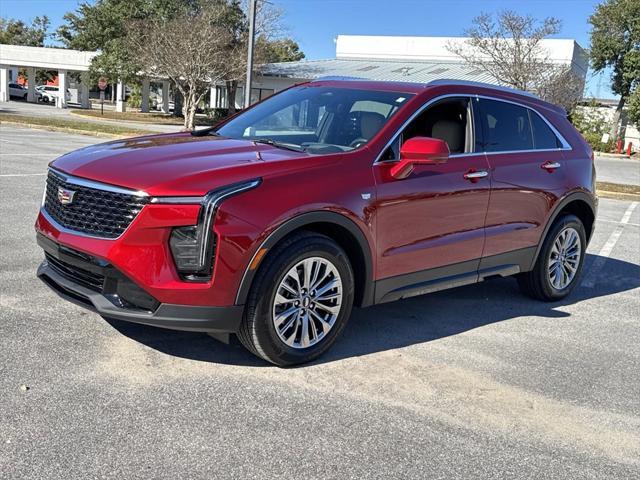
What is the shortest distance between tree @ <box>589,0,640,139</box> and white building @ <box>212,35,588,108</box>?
139cm

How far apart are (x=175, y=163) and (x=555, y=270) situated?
4003 millimetres

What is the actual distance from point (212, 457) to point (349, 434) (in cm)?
74

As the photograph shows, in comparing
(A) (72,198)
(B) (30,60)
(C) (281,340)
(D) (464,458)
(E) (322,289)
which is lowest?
(D) (464,458)

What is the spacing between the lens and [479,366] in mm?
4500

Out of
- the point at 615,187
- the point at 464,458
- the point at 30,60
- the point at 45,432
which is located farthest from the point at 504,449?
the point at 30,60

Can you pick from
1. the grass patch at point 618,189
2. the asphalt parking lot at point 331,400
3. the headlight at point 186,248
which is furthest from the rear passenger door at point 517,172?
the grass patch at point 618,189

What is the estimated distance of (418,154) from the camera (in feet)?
14.5

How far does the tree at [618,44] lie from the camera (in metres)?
44.6

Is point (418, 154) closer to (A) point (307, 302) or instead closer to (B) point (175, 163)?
(A) point (307, 302)

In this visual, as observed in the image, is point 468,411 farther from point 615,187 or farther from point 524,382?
point 615,187

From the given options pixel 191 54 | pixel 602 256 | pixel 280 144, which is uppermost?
pixel 191 54

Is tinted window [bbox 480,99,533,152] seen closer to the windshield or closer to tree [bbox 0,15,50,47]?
the windshield

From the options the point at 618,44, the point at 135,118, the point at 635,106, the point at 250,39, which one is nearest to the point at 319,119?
the point at 250,39

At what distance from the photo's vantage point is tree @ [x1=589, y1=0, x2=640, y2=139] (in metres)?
44.6
